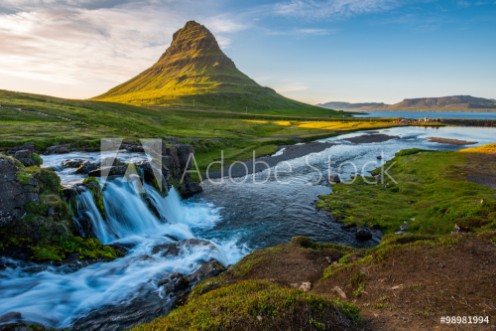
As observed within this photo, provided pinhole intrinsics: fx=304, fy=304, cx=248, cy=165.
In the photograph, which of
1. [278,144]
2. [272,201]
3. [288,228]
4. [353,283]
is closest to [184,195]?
[272,201]

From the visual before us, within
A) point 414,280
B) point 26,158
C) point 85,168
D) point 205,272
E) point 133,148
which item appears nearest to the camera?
point 414,280

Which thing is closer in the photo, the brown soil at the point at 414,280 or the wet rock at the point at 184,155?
the brown soil at the point at 414,280

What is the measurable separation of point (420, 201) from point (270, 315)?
106 ft

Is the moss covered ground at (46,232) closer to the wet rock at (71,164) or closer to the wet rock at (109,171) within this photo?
the wet rock at (109,171)

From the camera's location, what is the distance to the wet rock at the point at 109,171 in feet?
99.1

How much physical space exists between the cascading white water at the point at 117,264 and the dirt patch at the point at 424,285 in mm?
11102

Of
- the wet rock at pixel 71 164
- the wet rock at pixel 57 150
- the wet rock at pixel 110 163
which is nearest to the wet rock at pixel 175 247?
the wet rock at pixel 110 163

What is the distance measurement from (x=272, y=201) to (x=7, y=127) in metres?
49.1

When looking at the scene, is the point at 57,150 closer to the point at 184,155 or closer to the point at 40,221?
the point at 184,155

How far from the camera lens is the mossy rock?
846cm

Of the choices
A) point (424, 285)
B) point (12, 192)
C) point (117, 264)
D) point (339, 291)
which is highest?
point (12, 192)

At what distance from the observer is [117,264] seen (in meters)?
20.5

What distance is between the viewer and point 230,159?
2643 inches

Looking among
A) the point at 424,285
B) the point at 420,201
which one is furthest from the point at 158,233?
the point at 420,201
